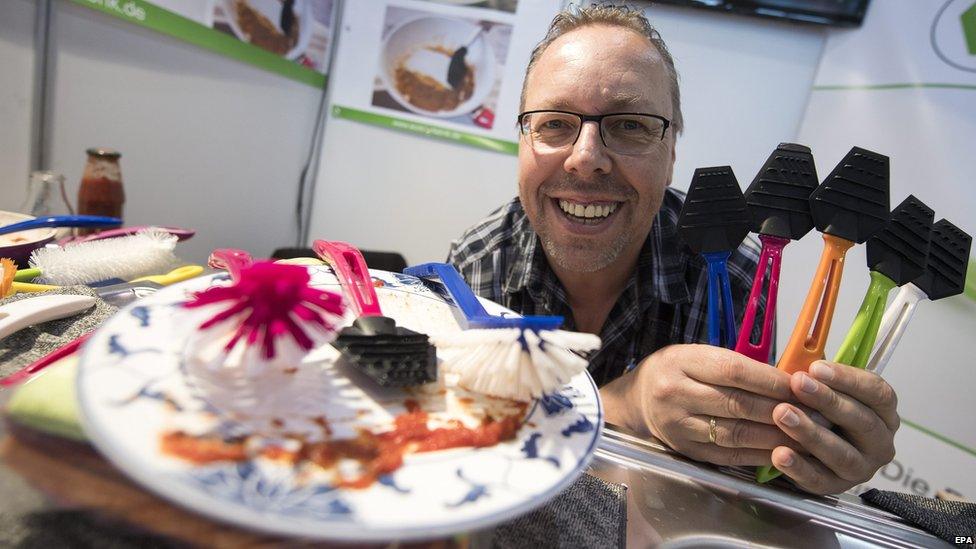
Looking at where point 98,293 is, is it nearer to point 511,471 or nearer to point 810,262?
point 511,471

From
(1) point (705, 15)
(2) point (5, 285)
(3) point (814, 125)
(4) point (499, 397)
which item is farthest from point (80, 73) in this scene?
(3) point (814, 125)

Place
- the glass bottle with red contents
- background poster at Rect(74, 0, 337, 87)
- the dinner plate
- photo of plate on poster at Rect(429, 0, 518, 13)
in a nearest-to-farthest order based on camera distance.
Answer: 1. the dinner plate
2. the glass bottle with red contents
3. background poster at Rect(74, 0, 337, 87)
4. photo of plate on poster at Rect(429, 0, 518, 13)

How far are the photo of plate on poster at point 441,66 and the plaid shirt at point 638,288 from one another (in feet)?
2.68

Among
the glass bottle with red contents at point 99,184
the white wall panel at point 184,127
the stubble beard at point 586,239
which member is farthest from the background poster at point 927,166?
the white wall panel at point 184,127

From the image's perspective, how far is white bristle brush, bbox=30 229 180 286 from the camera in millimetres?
512

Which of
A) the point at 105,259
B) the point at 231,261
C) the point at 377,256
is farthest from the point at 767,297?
the point at 377,256

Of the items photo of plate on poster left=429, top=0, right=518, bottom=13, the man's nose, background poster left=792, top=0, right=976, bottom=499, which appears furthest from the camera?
photo of plate on poster left=429, top=0, right=518, bottom=13

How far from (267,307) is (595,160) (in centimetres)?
56

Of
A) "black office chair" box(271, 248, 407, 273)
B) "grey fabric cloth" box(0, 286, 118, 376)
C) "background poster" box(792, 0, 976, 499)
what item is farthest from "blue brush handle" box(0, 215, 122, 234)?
"background poster" box(792, 0, 976, 499)

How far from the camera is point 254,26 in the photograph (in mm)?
1355

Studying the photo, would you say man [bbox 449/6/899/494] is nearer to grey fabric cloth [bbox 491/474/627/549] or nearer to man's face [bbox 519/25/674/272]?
man's face [bbox 519/25/674/272]

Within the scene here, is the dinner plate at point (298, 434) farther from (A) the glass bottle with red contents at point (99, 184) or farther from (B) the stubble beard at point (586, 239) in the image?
(A) the glass bottle with red contents at point (99, 184)

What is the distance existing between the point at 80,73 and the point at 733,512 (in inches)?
52.7

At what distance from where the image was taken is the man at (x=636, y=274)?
16.2 inches
